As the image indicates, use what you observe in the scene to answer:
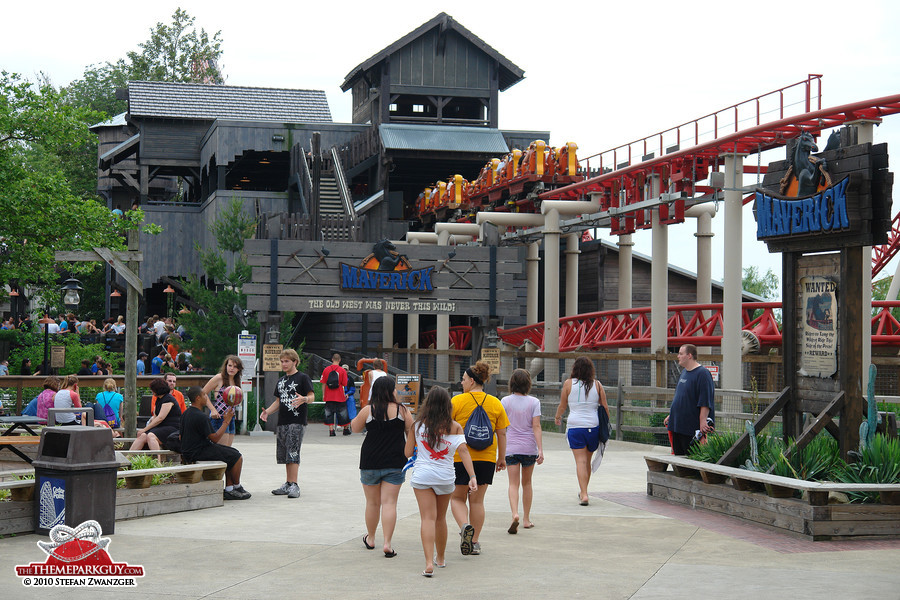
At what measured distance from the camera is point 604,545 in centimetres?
955

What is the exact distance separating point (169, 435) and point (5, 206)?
1077cm

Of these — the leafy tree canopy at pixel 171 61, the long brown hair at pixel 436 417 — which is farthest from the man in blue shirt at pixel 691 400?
the leafy tree canopy at pixel 171 61

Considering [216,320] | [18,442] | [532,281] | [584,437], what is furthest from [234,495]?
[532,281]

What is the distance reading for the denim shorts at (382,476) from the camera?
8969 millimetres

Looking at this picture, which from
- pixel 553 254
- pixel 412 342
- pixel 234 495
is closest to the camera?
pixel 234 495

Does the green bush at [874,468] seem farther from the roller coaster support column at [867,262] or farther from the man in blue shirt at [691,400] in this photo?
the roller coaster support column at [867,262]

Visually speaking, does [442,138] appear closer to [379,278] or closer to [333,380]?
[379,278]

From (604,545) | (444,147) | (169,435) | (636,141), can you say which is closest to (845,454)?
(604,545)

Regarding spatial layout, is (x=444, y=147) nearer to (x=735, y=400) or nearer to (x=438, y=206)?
(x=438, y=206)

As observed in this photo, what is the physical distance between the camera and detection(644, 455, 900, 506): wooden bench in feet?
31.7

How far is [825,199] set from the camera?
438 inches

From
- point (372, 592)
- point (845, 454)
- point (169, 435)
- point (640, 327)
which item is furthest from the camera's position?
point (640, 327)

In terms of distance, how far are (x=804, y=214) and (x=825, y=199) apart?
334 mm

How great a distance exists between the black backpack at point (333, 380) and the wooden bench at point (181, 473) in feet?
28.6
